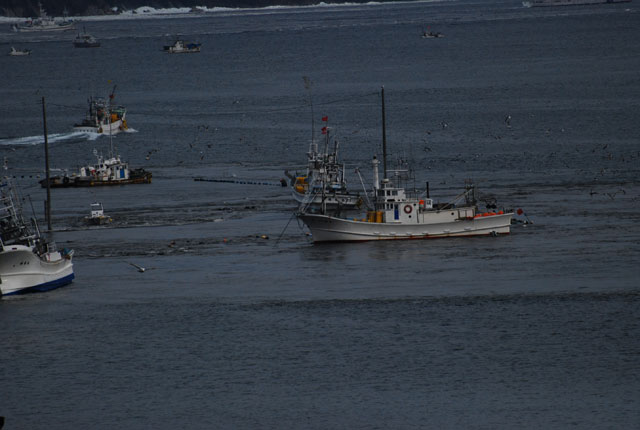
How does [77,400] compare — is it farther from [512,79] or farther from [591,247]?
[512,79]

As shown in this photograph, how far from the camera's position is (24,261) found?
220 ft

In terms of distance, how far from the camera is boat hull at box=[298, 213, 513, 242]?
7756 cm

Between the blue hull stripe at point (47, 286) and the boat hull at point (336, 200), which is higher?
the boat hull at point (336, 200)

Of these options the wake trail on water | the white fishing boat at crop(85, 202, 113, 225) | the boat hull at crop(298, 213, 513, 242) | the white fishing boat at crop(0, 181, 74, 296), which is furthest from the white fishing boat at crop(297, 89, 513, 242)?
the wake trail on water

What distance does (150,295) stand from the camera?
6675 centimetres

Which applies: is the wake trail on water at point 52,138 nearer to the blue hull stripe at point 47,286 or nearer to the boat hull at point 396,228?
the boat hull at point 396,228

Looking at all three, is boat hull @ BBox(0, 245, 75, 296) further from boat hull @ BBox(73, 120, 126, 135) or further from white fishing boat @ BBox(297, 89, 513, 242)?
boat hull @ BBox(73, 120, 126, 135)

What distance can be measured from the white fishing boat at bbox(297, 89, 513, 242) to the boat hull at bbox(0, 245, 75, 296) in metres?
16.4

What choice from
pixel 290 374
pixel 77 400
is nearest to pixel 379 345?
pixel 290 374

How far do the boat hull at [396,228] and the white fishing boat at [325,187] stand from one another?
5953mm

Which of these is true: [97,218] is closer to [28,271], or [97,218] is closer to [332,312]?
[28,271]

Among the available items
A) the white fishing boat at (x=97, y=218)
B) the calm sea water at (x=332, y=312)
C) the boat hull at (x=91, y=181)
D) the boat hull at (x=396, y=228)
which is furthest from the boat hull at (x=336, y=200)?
the boat hull at (x=91, y=181)

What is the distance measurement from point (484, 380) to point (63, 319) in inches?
922

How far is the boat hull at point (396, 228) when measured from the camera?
7756 centimetres
